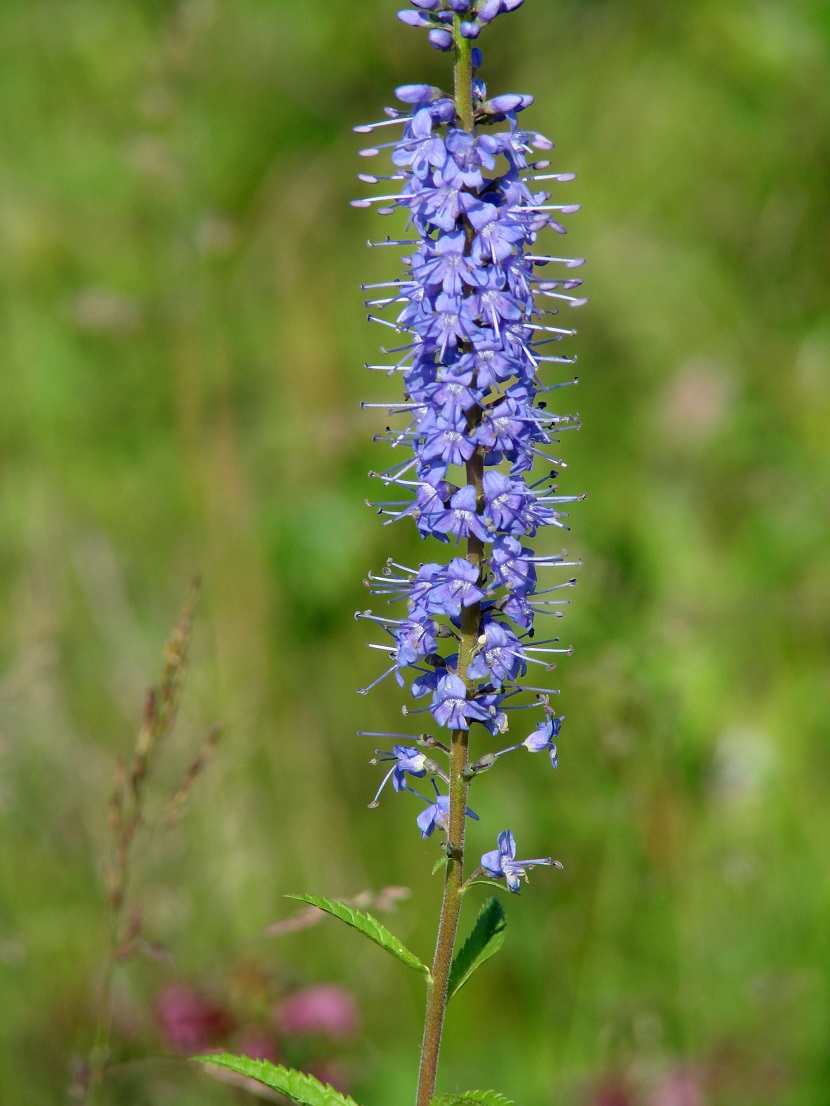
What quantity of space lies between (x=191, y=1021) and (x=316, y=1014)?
14.4 inches

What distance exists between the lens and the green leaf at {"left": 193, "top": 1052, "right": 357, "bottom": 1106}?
1.98 meters

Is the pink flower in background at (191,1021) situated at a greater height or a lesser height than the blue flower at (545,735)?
lesser

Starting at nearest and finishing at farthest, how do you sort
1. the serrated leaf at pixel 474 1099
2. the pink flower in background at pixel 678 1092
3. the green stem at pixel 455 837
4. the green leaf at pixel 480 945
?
the serrated leaf at pixel 474 1099 → the green stem at pixel 455 837 → the green leaf at pixel 480 945 → the pink flower in background at pixel 678 1092

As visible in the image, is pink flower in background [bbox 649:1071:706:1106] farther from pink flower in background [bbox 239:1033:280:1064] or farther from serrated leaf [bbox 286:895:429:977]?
serrated leaf [bbox 286:895:429:977]

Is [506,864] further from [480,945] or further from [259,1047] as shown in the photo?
[259,1047]

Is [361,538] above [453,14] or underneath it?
underneath

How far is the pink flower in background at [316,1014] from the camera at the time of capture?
11.2ft

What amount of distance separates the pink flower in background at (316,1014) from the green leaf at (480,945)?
4.41 ft

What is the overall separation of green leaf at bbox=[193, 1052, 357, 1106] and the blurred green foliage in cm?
86

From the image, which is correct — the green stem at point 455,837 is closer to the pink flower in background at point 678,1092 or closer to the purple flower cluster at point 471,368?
the purple flower cluster at point 471,368

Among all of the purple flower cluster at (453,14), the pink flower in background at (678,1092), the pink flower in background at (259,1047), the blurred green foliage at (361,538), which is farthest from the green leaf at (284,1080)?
the pink flower in background at (678,1092)

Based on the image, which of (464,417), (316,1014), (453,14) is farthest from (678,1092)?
(453,14)

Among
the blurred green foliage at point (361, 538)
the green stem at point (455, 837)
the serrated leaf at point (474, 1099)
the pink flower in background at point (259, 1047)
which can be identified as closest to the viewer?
the serrated leaf at point (474, 1099)

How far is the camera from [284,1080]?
2012 millimetres
